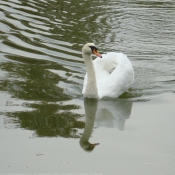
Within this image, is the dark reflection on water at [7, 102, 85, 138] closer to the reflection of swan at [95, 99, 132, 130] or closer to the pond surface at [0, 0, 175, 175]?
the pond surface at [0, 0, 175, 175]

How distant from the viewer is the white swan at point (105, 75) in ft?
33.9

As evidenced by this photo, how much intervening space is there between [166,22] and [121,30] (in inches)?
66.9

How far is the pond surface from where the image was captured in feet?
25.6

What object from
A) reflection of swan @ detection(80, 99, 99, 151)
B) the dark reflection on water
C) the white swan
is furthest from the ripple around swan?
the white swan

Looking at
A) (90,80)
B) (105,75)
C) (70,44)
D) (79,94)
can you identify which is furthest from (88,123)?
(70,44)

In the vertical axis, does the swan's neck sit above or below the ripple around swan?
above

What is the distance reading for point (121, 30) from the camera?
51.2 ft

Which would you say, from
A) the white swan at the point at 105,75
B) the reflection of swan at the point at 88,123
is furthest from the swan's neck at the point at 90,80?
the reflection of swan at the point at 88,123

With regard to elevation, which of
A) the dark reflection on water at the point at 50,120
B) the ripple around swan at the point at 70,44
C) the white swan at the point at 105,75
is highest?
the white swan at the point at 105,75

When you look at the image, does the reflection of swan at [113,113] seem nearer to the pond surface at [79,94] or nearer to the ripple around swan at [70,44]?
the pond surface at [79,94]

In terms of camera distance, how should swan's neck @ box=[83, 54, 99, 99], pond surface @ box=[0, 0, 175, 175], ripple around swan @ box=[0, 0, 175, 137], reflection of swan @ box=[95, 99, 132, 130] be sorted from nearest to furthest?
pond surface @ box=[0, 0, 175, 175] < reflection of swan @ box=[95, 99, 132, 130] < swan's neck @ box=[83, 54, 99, 99] < ripple around swan @ box=[0, 0, 175, 137]

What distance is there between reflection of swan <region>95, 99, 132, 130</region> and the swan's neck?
22 cm

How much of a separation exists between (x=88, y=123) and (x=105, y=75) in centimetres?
187

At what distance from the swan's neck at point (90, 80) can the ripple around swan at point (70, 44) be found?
37 centimetres
